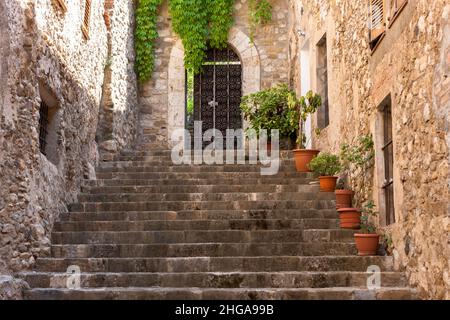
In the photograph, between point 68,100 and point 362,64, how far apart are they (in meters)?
3.89

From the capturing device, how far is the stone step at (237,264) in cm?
704

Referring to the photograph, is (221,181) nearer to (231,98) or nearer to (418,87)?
(418,87)

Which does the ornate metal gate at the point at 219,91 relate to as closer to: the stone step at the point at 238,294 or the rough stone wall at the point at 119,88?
the rough stone wall at the point at 119,88

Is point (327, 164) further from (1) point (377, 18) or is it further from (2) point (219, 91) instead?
(2) point (219, 91)

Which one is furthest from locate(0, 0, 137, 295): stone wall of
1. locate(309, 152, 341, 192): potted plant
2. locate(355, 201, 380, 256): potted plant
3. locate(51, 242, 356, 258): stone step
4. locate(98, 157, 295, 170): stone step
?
locate(355, 201, 380, 256): potted plant

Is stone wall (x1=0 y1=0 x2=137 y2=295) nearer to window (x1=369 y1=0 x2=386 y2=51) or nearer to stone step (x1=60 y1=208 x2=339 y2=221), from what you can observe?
stone step (x1=60 y1=208 x2=339 y2=221)

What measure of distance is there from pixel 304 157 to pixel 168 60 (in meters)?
5.71

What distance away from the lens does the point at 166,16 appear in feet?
49.7

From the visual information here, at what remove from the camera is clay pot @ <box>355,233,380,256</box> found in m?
7.24

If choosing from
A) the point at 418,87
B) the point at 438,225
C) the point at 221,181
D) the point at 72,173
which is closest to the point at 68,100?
the point at 72,173

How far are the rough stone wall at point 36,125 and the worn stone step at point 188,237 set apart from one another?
0.53 m

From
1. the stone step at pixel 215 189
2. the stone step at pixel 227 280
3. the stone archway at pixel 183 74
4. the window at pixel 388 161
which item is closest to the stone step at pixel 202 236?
the window at pixel 388 161

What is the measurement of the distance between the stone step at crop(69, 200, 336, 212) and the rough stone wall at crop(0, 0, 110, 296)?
15.9 inches

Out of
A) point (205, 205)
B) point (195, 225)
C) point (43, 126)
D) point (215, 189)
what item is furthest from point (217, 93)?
point (195, 225)
